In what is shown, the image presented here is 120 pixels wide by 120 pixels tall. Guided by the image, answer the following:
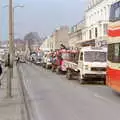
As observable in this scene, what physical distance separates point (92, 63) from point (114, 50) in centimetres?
996

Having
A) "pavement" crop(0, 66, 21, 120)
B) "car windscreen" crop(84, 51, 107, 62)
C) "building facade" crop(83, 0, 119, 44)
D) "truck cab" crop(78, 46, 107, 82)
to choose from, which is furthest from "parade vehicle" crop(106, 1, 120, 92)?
"building facade" crop(83, 0, 119, 44)

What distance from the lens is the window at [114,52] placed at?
21.0 m

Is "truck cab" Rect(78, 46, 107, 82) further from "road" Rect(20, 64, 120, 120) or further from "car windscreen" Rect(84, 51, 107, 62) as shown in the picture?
"road" Rect(20, 64, 120, 120)

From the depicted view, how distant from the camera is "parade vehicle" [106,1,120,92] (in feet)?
68.9

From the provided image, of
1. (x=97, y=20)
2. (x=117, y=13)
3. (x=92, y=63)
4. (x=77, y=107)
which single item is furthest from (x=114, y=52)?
(x=97, y=20)

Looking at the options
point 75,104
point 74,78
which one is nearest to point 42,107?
point 75,104

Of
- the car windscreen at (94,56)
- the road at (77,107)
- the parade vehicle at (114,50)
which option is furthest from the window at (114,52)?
the car windscreen at (94,56)

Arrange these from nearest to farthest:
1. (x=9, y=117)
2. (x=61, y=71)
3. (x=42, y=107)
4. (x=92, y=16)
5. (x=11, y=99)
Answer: (x=9, y=117) < (x=42, y=107) < (x=11, y=99) < (x=61, y=71) < (x=92, y=16)

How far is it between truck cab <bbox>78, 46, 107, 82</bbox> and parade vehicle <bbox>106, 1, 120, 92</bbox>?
338 inches

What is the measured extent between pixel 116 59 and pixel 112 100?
1.82m

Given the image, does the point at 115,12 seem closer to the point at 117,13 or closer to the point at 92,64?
the point at 117,13

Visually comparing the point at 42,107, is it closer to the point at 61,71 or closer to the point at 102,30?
the point at 61,71

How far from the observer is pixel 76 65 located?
115ft

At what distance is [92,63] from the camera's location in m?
31.7
